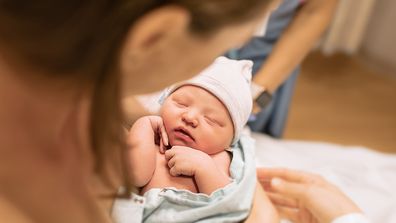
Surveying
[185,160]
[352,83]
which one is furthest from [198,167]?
[352,83]

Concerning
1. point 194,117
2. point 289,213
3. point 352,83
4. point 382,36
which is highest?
point 194,117

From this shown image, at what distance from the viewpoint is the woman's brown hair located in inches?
14.0

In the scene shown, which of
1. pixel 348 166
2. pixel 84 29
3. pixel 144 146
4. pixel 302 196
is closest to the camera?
pixel 84 29

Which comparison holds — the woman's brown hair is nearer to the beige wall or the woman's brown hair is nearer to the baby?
the baby

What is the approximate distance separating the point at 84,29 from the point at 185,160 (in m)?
0.30

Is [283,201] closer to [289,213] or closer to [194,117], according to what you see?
[289,213]

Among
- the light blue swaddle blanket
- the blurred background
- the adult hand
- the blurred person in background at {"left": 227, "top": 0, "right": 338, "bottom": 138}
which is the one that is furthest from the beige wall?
the light blue swaddle blanket

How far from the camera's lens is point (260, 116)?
1.21 metres

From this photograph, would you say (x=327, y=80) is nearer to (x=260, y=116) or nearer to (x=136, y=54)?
(x=260, y=116)

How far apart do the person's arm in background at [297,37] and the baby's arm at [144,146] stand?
1.89 ft

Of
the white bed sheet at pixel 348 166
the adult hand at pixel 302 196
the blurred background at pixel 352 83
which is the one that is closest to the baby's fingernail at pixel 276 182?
the adult hand at pixel 302 196

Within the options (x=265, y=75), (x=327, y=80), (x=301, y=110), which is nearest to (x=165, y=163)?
(x=265, y=75)

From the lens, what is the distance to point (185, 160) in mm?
624

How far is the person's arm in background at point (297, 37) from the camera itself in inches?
46.3
